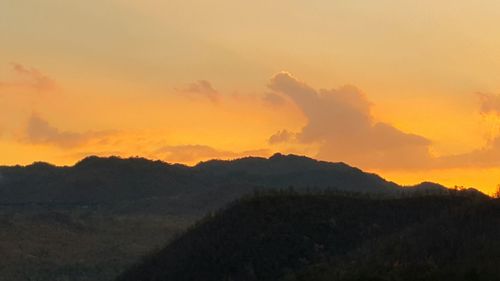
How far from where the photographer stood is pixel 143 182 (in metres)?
175

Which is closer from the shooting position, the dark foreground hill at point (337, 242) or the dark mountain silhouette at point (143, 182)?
the dark foreground hill at point (337, 242)

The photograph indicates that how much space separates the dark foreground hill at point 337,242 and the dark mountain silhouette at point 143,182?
8962cm

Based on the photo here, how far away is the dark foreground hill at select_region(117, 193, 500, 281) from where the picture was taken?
35.1 meters

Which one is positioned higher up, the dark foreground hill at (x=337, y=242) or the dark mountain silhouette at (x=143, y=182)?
the dark mountain silhouette at (x=143, y=182)

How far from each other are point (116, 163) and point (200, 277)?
462 feet

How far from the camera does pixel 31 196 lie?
557 ft

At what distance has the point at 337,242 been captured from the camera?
1937 inches

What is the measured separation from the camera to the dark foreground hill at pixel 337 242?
115 feet

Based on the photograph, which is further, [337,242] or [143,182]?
[143,182]

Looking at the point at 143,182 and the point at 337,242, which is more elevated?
the point at 143,182

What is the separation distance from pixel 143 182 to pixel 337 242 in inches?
5079

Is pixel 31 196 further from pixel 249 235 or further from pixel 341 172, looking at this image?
pixel 249 235

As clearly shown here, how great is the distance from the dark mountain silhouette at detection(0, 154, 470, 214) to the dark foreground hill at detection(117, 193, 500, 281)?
8962 cm

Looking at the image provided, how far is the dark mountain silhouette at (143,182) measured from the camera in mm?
158375
